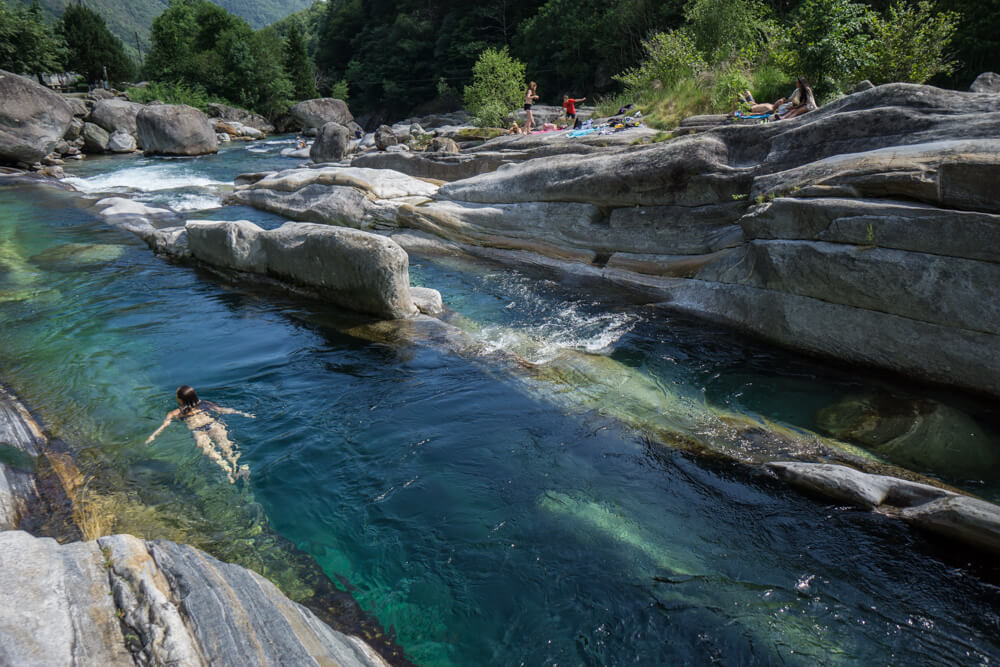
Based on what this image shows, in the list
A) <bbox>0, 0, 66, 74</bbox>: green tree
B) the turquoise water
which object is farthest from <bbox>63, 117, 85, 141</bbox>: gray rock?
the turquoise water

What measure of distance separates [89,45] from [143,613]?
2853 inches

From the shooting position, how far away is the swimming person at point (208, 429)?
19.8ft

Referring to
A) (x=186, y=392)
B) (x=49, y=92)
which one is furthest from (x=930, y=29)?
(x=49, y=92)

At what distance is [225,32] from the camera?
197 feet

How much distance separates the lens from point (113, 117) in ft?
116

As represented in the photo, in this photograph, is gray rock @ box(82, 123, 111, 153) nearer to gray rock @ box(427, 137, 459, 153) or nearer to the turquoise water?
gray rock @ box(427, 137, 459, 153)

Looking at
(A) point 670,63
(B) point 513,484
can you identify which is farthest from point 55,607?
(A) point 670,63

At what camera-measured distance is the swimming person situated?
6.03 m

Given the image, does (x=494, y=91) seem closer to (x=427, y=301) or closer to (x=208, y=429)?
(x=427, y=301)

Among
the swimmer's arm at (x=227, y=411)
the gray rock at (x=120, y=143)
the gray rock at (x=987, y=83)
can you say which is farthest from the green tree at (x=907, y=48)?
the gray rock at (x=120, y=143)

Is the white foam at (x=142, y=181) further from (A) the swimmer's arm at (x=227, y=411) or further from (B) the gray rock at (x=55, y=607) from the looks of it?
(B) the gray rock at (x=55, y=607)

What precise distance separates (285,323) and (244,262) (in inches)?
103

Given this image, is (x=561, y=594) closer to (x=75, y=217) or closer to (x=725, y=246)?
(x=725, y=246)

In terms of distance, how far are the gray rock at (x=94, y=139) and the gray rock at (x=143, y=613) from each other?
3793 centimetres
